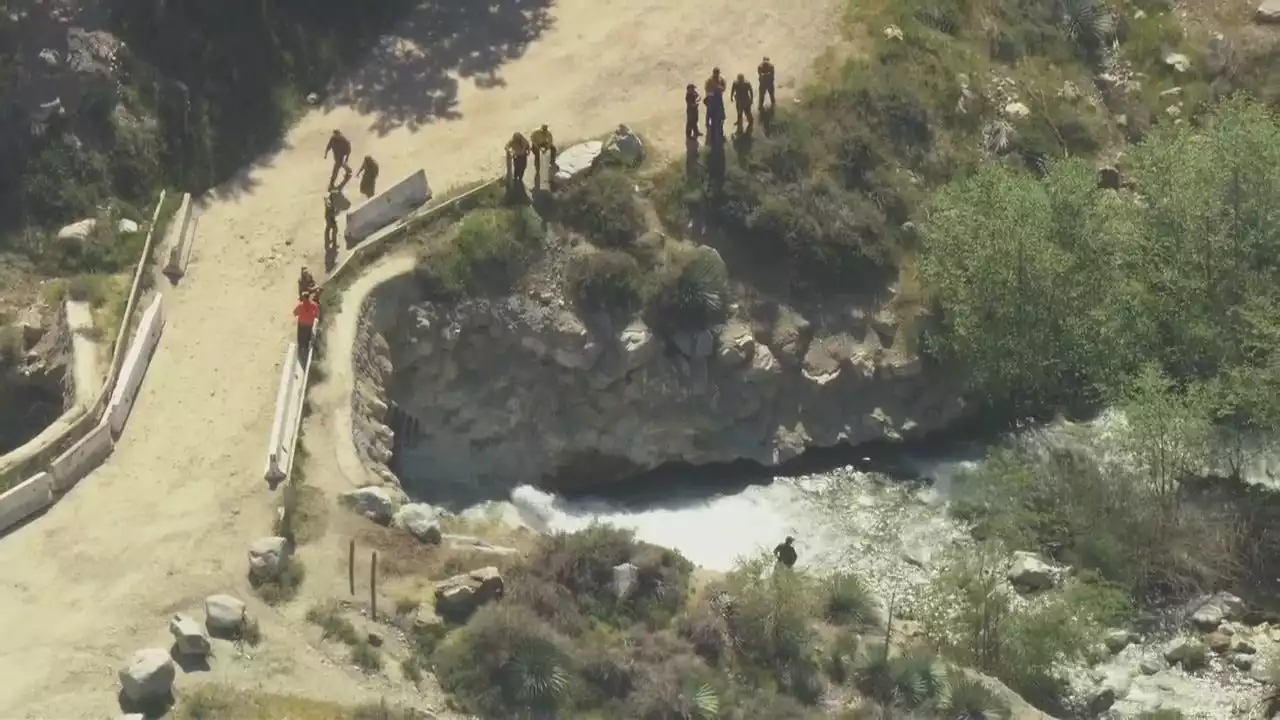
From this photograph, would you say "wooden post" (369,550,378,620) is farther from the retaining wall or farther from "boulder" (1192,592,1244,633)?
"boulder" (1192,592,1244,633)

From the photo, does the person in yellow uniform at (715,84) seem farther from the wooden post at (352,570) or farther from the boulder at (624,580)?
the wooden post at (352,570)

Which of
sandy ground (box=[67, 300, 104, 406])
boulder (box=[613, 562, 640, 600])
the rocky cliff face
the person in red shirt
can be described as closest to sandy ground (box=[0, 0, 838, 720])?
the person in red shirt

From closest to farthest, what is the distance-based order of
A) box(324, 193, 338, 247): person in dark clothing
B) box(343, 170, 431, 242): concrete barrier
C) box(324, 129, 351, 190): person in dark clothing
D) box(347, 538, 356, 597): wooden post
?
box(347, 538, 356, 597): wooden post
box(324, 193, 338, 247): person in dark clothing
box(343, 170, 431, 242): concrete barrier
box(324, 129, 351, 190): person in dark clothing

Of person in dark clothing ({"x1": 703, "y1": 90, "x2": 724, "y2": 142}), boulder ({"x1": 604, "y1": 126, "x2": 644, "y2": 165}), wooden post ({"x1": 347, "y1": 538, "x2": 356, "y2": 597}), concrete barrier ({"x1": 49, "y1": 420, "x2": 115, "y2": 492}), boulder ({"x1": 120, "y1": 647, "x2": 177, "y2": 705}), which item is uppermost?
person in dark clothing ({"x1": 703, "y1": 90, "x2": 724, "y2": 142})

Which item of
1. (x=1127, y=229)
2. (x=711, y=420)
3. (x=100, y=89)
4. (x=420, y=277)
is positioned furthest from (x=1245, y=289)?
(x=100, y=89)

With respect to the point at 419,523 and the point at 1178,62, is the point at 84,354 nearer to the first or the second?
the point at 419,523

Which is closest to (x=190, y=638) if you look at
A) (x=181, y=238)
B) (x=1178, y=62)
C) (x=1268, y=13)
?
(x=181, y=238)

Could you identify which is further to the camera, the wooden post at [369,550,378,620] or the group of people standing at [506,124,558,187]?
the group of people standing at [506,124,558,187]
